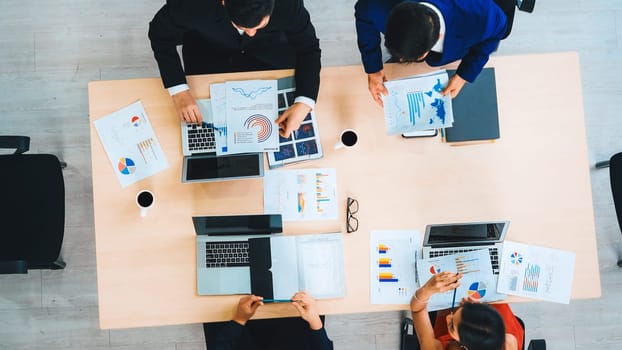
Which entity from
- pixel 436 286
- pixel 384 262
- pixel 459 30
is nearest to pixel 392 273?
pixel 384 262

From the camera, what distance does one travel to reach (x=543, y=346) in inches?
67.8

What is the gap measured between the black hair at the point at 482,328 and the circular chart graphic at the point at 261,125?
0.89 m

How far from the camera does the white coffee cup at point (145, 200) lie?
5.41ft

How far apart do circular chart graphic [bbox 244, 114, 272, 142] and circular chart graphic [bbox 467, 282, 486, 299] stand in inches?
35.7

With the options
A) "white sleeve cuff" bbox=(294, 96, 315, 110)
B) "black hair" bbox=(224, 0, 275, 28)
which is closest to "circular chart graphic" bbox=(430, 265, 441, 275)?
"white sleeve cuff" bbox=(294, 96, 315, 110)

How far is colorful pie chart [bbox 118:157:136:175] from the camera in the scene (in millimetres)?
1666

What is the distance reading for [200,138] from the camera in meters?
1.67

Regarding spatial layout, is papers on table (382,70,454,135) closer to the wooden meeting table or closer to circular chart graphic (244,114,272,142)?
the wooden meeting table

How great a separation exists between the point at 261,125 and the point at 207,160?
229mm

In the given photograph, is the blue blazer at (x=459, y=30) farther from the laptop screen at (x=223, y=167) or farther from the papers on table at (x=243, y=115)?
the laptop screen at (x=223, y=167)

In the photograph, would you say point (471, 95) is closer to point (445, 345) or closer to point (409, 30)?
point (409, 30)

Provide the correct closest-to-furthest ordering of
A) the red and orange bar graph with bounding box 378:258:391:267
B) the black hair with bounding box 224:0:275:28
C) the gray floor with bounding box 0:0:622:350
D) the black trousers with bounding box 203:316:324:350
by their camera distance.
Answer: the black hair with bounding box 224:0:275:28 < the red and orange bar graph with bounding box 378:258:391:267 < the black trousers with bounding box 203:316:324:350 < the gray floor with bounding box 0:0:622:350

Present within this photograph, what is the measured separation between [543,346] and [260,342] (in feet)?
3.53

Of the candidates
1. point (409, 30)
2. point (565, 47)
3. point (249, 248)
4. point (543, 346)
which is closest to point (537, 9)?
point (565, 47)
